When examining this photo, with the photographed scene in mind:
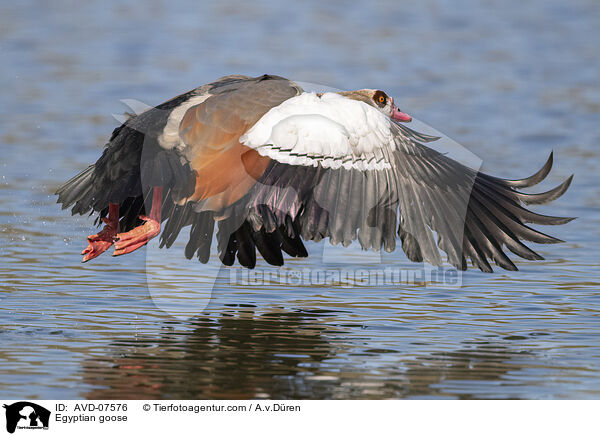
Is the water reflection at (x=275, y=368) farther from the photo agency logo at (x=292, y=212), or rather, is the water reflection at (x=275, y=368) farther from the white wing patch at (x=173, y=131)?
the white wing patch at (x=173, y=131)

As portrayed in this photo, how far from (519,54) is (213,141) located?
1176cm

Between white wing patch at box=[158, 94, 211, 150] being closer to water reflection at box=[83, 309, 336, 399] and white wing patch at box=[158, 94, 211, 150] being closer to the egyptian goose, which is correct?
the egyptian goose

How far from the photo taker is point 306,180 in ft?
22.6

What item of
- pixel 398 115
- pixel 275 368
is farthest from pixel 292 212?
pixel 398 115

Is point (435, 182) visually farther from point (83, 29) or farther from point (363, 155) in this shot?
point (83, 29)

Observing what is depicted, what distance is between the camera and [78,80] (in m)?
16.5

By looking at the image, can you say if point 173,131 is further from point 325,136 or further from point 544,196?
point 544,196

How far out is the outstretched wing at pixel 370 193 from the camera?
6.76 meters
